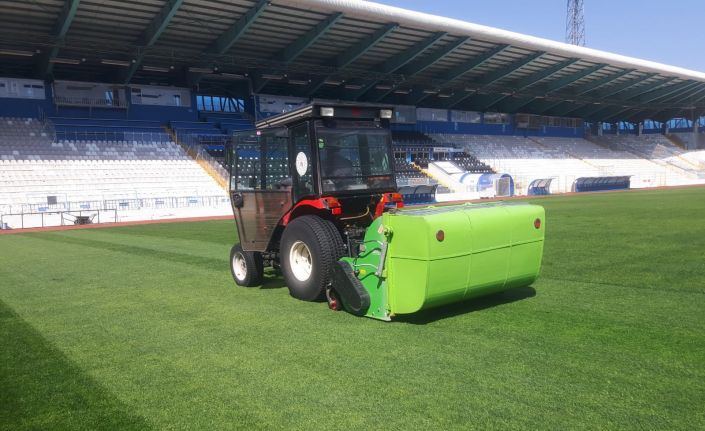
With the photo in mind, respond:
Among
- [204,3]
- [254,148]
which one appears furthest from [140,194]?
[254,148]

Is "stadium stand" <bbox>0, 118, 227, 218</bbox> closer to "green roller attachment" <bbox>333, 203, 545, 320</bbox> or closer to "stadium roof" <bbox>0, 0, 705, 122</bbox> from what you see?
"stadium roof" <bbox>0, 0, 705, 122</bbox>

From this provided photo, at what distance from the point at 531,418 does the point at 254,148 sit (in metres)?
5.22

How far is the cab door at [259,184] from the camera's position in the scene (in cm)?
707

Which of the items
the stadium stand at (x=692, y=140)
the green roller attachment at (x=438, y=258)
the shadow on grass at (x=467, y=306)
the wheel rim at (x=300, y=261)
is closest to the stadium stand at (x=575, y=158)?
the stadium stand at (x=692, y=140)

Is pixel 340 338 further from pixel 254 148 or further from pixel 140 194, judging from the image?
pixel 140 194

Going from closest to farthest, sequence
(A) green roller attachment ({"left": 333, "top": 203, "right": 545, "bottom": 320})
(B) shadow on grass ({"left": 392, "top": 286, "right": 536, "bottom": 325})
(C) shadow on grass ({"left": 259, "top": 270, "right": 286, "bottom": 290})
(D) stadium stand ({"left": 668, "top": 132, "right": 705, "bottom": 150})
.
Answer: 1. (A) green roller attachment ({"left": 333, "top": 203, "right": 545, "bottom": 320})
2. (B) shadow on grass ({"left": 392, "top": 286, "right": 536, "bottom": 325})
3. (C) shadow on grass ({"left": 259, "top": 270, "right": 286, "bottom": 290})
4. (D) stadium stand ({"left": 668, "top": 132, "right": 705, "bottom": 150})

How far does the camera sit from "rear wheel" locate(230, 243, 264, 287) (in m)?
7.81

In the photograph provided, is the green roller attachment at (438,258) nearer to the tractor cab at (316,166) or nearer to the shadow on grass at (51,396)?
the tractor cab at (316,166)

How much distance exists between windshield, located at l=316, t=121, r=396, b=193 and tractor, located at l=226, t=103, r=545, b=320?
0.04 feet

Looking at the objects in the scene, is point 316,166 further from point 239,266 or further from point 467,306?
point 239,266

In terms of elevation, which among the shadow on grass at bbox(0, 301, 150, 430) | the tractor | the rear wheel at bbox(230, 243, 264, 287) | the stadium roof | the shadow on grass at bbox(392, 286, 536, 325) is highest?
the stadium roof

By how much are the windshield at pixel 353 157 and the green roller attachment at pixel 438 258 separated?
1003 mm

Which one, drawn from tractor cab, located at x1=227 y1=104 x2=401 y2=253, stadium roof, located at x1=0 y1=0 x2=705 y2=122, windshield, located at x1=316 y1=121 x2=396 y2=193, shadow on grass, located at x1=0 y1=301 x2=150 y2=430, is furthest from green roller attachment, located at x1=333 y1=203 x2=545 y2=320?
stadium roof, located at x1=0 y1=0 x2=705 y2=122

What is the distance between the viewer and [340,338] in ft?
16.8
